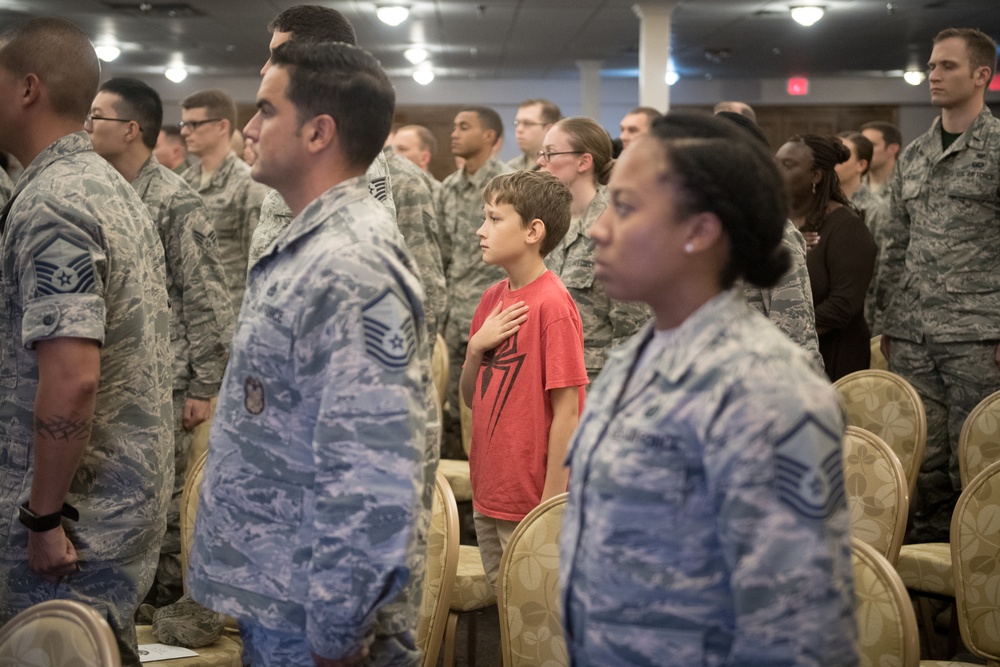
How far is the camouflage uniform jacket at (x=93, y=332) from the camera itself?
181 centimetres

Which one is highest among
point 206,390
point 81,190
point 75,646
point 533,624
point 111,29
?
point 111,29

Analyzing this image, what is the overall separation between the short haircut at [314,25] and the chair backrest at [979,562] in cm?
176

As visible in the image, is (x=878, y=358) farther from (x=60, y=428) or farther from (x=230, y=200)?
(x=60, y=428)

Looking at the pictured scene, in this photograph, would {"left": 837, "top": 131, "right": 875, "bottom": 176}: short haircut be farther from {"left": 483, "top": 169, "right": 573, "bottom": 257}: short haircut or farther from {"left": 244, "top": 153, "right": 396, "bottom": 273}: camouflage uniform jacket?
{"left": 244, "top": 153, "right": 396, "bottom": 273}: camouflage uniform jacket

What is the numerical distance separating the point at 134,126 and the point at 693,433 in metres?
2.86

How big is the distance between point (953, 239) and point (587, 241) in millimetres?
1627

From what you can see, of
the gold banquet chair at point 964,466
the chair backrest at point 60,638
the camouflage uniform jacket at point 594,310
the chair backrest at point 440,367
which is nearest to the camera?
the chair backrest at point 60,638

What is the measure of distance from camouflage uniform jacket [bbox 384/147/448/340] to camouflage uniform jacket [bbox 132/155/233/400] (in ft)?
3.92

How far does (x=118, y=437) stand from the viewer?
197 centimetres

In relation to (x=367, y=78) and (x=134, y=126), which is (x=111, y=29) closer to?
(x=134, y=126)

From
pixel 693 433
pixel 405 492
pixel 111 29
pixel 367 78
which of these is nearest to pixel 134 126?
pixel 367 78

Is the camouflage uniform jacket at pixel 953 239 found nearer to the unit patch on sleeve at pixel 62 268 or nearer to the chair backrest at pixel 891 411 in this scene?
the chair backrest at pixel 891 411

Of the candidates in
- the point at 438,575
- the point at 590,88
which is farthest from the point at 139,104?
the point at 590,88

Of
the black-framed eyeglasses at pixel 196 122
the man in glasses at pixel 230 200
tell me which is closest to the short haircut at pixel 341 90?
the man in glasses at pixel 230 200
